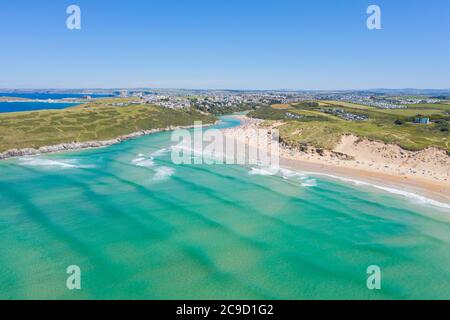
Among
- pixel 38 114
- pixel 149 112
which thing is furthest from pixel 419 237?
pixel 149 112

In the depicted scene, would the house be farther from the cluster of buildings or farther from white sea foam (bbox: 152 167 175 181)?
white sea foam (bbox: 152 167 175 181)

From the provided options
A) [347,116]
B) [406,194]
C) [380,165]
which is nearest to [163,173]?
[406,194]

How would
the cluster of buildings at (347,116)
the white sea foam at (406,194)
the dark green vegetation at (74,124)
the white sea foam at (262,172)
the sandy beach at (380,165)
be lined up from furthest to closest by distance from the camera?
the cluster of buildings at (347,116) → the dark green vegetation at (74,124) → the white sea foam at (262,172) → the sandy beach at (380,165) → the white sea foam at (406,194)

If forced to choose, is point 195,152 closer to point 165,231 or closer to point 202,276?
point 165,231

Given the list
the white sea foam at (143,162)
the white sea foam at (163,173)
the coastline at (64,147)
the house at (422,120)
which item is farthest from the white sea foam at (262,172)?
the house at (422,120)

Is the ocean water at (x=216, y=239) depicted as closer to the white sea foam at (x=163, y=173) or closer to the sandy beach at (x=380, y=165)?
the white sea foam at (x=163, y=173)
